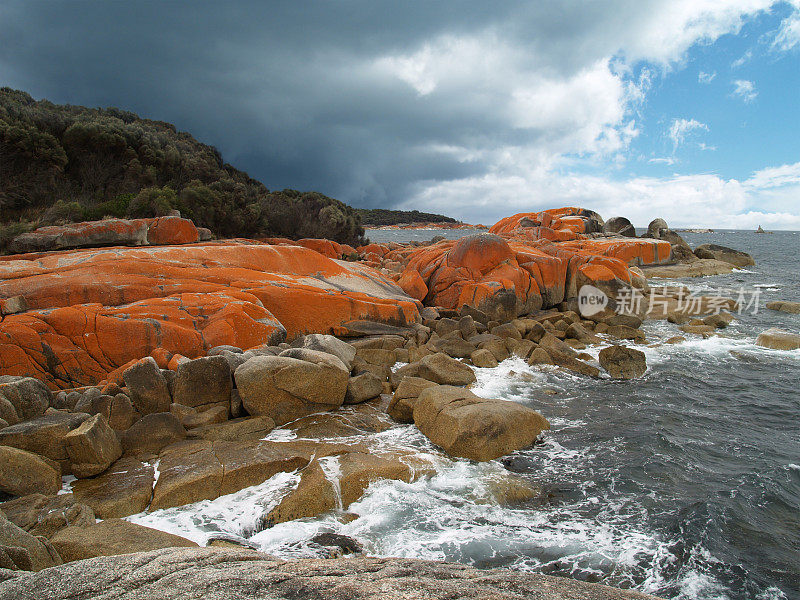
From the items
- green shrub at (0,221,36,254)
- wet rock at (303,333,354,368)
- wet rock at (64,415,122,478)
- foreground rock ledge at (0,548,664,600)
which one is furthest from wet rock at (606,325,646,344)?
green shrub at (0,221,36,254)

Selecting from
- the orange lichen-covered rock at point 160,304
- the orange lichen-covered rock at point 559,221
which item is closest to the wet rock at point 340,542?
the orange lichen-covered rock at point 160,304

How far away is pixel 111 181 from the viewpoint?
1067 inches

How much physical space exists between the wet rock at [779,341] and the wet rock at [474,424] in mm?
11457

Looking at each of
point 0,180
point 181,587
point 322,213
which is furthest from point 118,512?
point 322,213

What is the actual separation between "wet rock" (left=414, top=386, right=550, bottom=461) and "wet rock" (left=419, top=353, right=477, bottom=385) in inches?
73.9

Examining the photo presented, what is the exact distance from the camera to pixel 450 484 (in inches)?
257

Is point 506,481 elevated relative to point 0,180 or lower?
lower

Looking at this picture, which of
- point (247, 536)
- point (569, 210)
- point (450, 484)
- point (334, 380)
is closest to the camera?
point (247, 536)

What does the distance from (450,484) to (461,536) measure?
3.61ft

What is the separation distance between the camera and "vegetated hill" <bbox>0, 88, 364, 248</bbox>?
73.1 feet

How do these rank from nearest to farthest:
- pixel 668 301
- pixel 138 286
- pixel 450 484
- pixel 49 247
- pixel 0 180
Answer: pixel 450 484
pixel 138 286
pixel 49 247
pixel 668 301
pixel 0 180

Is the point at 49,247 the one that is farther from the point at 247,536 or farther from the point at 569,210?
the point at 569,210

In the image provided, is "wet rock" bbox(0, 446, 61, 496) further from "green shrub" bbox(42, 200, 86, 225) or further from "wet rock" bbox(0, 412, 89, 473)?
"green shrub" bbox(42, 200, 86, 225)

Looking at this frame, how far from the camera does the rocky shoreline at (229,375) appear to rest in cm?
555
